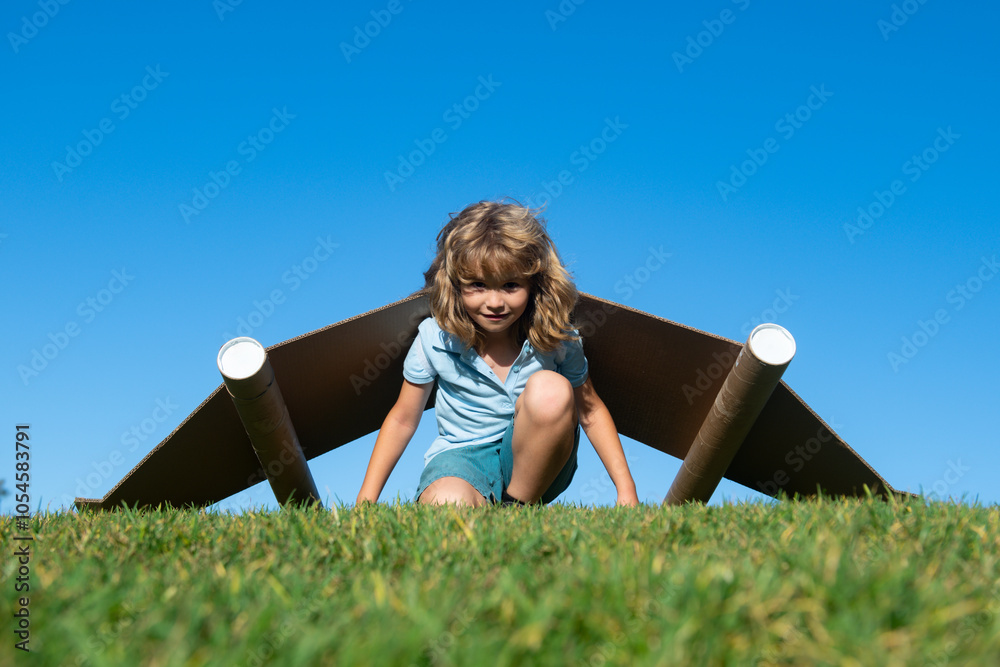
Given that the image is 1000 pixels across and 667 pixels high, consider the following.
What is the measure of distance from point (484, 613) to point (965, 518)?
1.62 meters

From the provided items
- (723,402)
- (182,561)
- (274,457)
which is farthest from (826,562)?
(274,457)

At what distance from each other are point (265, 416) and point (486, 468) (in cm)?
109

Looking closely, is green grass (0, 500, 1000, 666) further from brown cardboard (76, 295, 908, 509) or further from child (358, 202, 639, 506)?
brown cardboard (76, 295, 908, 509)

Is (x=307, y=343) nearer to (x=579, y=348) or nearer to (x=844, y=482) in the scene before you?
(x=579, y=348)

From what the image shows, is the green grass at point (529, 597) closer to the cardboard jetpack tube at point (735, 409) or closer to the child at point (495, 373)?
the cardboard jetpack tube at point (735, 409)

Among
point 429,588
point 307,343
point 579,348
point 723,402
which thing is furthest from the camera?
point 579,348

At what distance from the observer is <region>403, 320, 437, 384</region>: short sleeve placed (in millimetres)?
3809

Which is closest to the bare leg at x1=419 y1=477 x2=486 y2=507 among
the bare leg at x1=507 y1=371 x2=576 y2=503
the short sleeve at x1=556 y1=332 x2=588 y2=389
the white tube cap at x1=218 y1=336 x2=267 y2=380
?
the bare leg at x1=507 y1=371 x2=576 y2=503

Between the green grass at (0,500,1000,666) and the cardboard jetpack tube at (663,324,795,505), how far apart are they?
1182 mm

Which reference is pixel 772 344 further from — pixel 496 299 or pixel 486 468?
pixel 486 468

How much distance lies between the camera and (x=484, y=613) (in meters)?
1.17

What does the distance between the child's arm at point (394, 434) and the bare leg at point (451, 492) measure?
11.4 inches

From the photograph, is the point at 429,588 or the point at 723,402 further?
the point at 723,402

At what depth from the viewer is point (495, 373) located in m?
3.90
